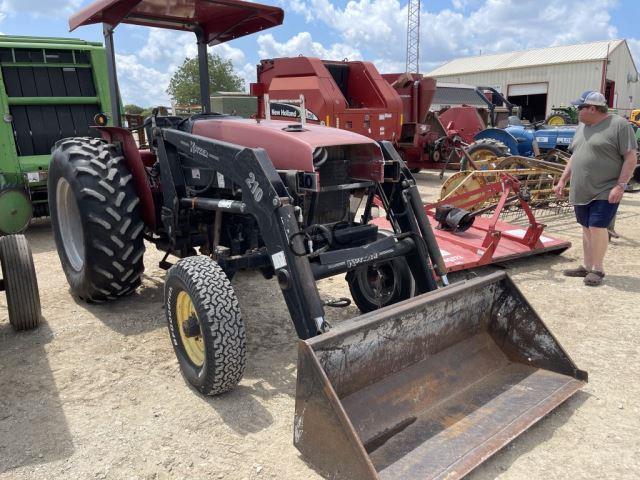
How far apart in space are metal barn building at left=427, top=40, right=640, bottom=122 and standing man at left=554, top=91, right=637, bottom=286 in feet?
85.2

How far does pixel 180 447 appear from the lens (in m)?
2.57

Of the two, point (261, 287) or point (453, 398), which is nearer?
point (453, 398)

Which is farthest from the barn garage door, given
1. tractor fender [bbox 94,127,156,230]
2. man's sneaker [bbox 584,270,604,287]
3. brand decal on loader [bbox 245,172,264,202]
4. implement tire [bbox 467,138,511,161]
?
brand decal on loader [bbox 245,172,264,202]

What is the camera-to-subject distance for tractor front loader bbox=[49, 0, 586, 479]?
247cm

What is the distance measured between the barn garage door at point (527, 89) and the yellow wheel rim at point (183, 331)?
31.6 metres

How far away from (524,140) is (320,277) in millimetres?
9883

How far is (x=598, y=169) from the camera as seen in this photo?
15.3ft

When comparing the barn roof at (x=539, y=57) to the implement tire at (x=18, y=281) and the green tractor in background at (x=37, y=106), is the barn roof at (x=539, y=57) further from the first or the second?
the implement tire at (x=18, y=281)

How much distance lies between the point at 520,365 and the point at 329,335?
1309 millimetres

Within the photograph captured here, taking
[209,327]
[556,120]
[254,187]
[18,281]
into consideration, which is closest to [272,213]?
[254,187]

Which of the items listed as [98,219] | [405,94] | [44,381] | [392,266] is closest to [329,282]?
[392,266]

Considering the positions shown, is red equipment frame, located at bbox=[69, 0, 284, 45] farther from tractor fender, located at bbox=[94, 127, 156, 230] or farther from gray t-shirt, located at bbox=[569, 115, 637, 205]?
gray t-shirt, located at bbox=[569, 115, 637, 205]

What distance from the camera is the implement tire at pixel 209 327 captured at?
107 inches

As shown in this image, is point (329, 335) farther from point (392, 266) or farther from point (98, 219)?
point (98, 219)
